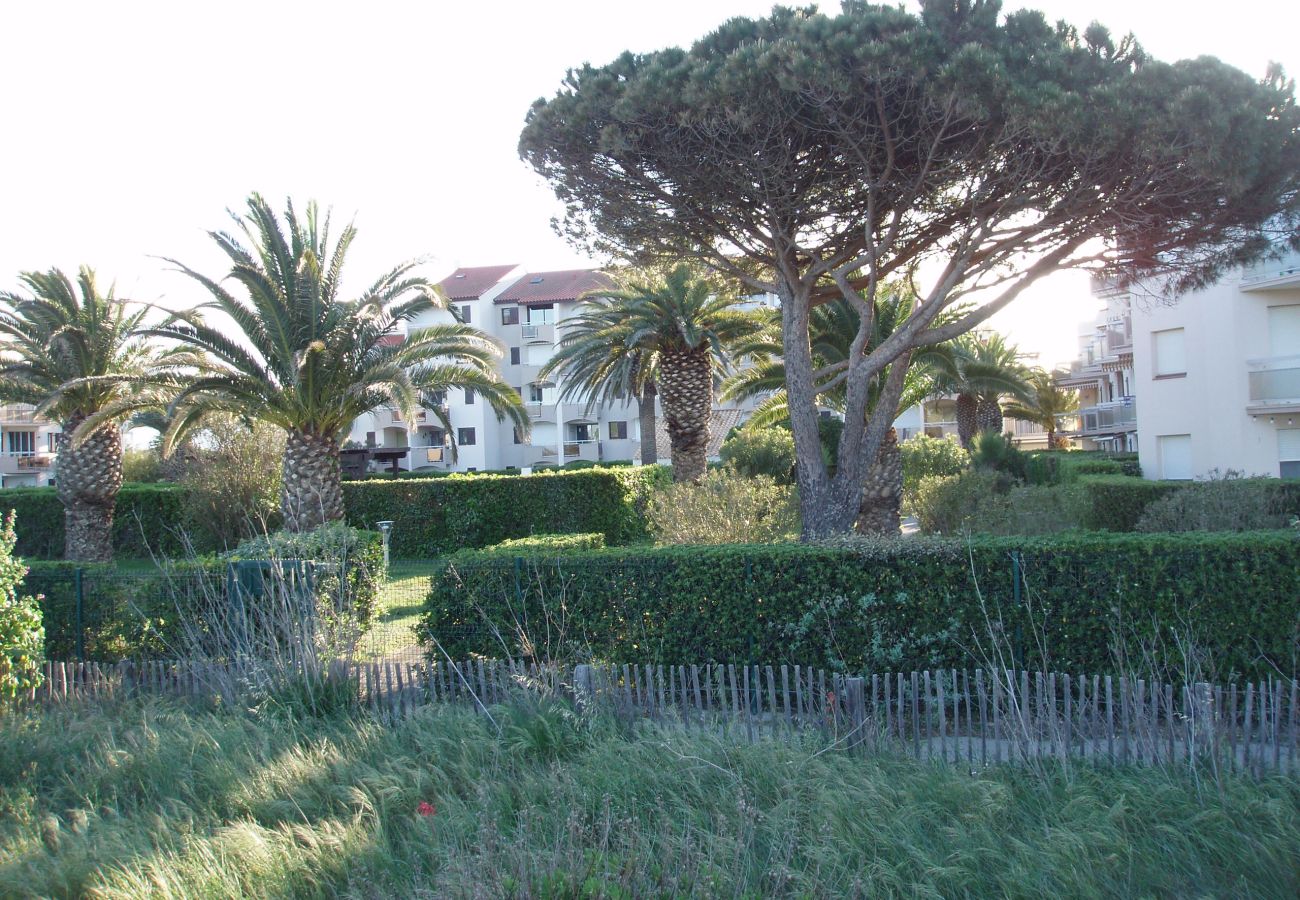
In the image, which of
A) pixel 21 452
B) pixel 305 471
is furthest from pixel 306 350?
pixel 21 452

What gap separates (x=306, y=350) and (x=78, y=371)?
777 centimetres

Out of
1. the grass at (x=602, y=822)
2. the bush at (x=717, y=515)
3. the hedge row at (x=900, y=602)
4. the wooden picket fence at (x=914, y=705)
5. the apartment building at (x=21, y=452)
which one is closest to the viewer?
the grass at (x=602, y=822)

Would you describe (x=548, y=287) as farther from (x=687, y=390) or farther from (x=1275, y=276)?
(x=1275, y=276)

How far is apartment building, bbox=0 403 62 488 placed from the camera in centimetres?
5612

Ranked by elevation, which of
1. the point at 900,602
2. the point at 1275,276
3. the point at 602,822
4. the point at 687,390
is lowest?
the point at 602,822

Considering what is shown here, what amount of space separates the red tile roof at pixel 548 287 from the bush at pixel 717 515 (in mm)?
36047

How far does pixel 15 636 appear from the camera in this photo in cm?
868

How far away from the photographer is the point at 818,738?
21.4 feet

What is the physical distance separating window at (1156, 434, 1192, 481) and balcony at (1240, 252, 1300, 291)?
3968mm

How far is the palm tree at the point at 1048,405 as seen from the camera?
163ft

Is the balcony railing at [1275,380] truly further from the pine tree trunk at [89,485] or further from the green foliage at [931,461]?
the pine tree trunk at [89,485]

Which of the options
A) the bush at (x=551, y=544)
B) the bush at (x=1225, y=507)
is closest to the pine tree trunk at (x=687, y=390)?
the bush at (x=551, y=544)

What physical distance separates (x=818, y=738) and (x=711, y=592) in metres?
2.64

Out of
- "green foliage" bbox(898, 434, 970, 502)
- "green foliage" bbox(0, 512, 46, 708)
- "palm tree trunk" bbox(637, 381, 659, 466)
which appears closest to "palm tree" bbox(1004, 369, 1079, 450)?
"green foliage" bbox(898, 434, 970, 502)
